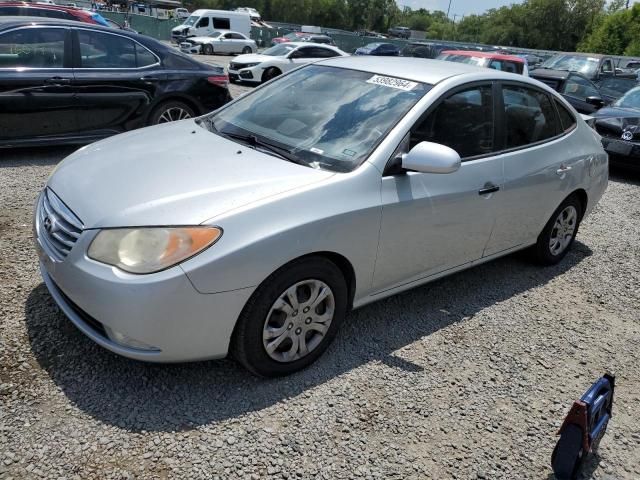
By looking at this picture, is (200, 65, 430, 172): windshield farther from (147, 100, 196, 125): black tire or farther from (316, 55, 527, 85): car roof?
(147, 100, 196, 125): black tire

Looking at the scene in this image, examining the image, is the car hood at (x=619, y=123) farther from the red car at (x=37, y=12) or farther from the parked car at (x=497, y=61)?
the red car at (x=37, y=12)

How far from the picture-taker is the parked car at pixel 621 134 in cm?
824

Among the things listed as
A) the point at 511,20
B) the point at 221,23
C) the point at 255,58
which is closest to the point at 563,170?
the point at 255,58

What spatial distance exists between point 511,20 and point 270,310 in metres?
77.7

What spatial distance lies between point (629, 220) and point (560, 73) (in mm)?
7547

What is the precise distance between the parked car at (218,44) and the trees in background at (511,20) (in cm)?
2981

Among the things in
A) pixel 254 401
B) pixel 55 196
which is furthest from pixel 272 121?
pixel 254 401

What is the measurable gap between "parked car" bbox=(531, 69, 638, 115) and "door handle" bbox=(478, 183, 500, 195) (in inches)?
322

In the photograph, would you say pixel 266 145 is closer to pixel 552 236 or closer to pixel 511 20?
pixel 552 236

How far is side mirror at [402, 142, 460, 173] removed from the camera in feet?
9.73

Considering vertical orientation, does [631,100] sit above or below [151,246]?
above

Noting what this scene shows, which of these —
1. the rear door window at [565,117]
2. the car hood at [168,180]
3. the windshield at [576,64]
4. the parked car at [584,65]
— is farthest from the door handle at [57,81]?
the windshield at [576,64]

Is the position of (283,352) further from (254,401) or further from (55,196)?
(55,196)

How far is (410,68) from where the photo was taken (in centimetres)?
371
